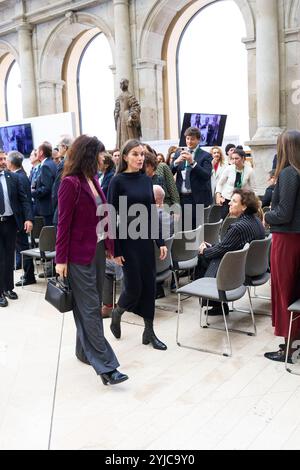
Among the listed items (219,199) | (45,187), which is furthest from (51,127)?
(219,199)

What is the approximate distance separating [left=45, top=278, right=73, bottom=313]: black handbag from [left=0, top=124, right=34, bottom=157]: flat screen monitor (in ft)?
27.4

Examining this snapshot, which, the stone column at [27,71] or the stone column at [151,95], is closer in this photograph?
the stone column at [151,95]

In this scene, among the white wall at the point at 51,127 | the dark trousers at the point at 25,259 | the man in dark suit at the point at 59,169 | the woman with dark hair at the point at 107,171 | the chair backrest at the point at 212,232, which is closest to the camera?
the chair backrest at the point at 212,232

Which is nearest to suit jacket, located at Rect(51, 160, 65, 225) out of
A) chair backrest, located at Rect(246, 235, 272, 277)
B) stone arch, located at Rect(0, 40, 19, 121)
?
chair backrest, located at Rect(246, 235, 272, 277)

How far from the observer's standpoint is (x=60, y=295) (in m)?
3.32

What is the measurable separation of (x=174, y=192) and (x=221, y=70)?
7585 mm

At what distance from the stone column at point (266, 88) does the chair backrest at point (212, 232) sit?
4.26 metres

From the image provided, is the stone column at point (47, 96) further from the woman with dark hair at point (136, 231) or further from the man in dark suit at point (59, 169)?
the woman with dark hair at point (136, 231)

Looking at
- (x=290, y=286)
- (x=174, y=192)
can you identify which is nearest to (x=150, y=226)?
(x=290, y=286)

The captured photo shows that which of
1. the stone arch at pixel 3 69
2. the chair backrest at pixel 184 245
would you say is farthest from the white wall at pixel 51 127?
the stone arch at pixel 3 69

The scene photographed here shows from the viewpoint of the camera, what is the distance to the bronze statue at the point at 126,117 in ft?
35.8

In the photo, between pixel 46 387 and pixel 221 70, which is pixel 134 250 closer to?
pixel 46 387

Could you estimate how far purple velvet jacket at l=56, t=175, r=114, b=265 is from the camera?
10.7ft

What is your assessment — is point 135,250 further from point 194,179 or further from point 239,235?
point 194,179
